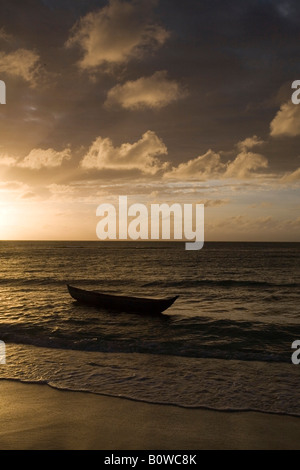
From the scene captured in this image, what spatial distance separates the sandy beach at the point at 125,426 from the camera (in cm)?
707

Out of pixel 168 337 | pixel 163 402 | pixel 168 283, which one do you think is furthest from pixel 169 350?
pixel 168 283

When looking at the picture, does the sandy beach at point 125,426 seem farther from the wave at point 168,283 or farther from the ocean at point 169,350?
the wave at point 168,283

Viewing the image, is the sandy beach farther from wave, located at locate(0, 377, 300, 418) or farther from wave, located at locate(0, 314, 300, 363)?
wave, located at locate(0, 314, 300, 363)

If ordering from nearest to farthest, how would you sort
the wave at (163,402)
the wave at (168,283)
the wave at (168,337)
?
1. the wave at (163,402)
2. the wave at (168,337)
3. the wave at (168,283)

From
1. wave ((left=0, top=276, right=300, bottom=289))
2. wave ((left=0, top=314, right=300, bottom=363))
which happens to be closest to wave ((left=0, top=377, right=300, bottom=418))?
wave ((left=0, top=314, right=300, bottom=363))

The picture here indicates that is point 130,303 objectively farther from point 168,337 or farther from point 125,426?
point 125,426

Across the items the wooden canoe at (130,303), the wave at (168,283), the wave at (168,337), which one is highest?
the wooden canoe at (130,303)

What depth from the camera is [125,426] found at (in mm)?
7816

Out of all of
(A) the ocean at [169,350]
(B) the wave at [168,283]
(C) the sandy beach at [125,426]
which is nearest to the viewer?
(C) the sandy beach at [125,426]

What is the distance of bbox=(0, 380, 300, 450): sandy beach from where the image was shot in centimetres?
707

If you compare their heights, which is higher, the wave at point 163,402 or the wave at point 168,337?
the wave at point 163,402

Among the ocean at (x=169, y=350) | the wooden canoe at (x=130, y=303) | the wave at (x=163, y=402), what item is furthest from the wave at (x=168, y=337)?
the wave at (x=163, y=402)
